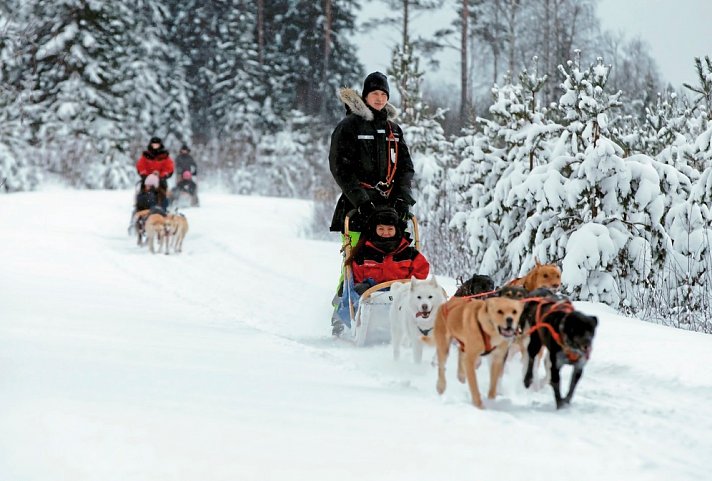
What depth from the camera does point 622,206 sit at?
6934mm

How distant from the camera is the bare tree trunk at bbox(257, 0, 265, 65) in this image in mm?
32791

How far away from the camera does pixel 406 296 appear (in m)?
4.78

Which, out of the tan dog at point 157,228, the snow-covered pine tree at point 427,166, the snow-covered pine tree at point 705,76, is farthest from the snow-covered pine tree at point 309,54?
the snow-covered pine tree at point 705,76

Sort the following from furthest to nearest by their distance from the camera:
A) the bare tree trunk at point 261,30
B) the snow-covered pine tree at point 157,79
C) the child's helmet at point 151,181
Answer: the bare tree trunk at point 261,30
the snow-covered pine tree at point 157,79
the child's helmet at point 151,181

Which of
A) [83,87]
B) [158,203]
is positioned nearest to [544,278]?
[158,203]

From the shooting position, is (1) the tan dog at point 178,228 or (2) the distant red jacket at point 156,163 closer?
(1) the tan dog at point 178,228

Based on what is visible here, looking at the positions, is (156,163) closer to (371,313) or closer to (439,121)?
(439,121)

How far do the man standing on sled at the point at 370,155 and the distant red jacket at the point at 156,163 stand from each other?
9.04 meters

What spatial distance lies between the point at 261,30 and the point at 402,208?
28.4 meters

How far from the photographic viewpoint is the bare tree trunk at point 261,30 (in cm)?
3279

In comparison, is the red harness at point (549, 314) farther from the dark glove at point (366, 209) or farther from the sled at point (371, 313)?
the dark glove at point (366, 209)

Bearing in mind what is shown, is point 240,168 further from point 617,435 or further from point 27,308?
point 617,435

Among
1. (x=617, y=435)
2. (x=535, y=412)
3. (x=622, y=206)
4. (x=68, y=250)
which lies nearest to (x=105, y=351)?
(x=535, y=412)

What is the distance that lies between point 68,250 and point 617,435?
9.70 metres
